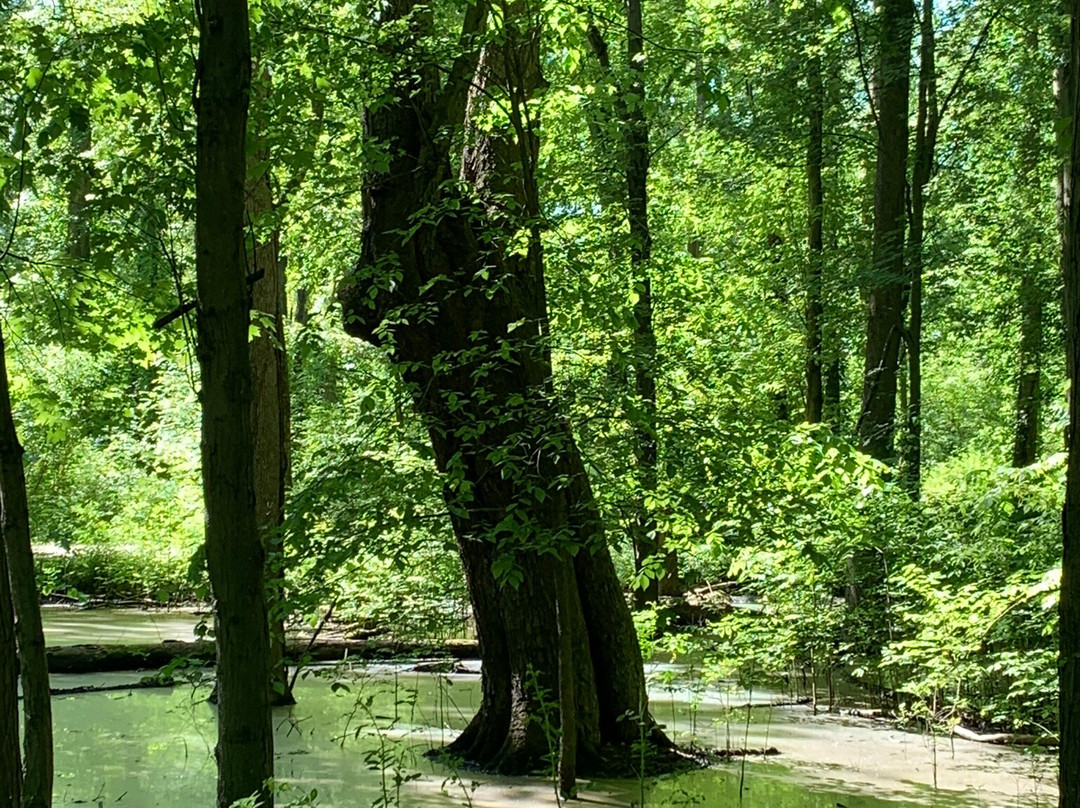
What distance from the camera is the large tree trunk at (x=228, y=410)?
2520 millimetres

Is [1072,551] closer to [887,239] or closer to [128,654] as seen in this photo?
[887,239]

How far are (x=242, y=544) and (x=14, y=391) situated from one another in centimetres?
322

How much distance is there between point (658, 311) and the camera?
31.2 feet

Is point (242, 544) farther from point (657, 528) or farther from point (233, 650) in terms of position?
point (657, 528)

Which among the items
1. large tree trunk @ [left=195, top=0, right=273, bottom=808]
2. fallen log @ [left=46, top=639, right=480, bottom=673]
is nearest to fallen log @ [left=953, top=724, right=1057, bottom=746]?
fallen log @ [left=46, top=639, right=480, bottom=673]

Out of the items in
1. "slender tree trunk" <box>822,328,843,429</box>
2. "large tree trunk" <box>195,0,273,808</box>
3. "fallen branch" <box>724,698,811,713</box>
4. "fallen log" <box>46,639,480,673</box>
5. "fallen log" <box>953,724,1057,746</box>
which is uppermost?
"slender tree trunk" <box>822,328,843,429</box>

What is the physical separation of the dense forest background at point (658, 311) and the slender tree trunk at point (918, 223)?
6 centimetres

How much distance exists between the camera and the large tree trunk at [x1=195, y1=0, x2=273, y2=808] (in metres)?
2.52

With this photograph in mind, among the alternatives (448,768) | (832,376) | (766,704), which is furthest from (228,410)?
(832,376)

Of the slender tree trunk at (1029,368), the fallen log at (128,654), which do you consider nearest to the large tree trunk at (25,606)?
the fallen log at (128,654)

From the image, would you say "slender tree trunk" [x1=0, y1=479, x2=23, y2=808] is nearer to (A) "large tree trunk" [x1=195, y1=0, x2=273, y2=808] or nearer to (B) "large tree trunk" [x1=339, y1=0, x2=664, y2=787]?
(A) "large tree trunk" [x1=195, y1=0, x2=273, y2=808]

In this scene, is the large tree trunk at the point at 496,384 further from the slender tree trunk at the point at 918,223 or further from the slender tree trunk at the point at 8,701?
the slender tree trunk at the point at 918,223

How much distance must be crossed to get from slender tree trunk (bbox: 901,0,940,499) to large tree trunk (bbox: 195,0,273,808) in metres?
9.19

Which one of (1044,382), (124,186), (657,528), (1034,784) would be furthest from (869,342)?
(124,186)
